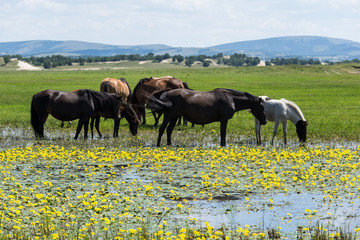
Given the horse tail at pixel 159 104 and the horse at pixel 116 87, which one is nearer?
the horse tail at pixel 159 104

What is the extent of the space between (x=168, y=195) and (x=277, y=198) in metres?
2.18

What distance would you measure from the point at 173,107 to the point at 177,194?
724cm

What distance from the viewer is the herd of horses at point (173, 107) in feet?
57.6

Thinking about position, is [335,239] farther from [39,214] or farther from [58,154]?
[58,154]

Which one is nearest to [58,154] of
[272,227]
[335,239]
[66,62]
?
[272,227]

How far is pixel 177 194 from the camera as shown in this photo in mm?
10570

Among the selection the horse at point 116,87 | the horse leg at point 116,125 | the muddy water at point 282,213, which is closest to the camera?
the muddy water at point 282,213

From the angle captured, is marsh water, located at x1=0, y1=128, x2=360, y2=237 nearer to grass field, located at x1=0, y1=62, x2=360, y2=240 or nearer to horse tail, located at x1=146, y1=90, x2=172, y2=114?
grass field, located at x1=0, y1=62, x2=360, y2=240

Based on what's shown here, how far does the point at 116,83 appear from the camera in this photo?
23.9 m

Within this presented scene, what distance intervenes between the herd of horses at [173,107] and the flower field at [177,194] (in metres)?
1.94

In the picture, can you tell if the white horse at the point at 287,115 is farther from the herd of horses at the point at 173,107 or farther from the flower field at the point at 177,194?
the flower field at the point at 177,194

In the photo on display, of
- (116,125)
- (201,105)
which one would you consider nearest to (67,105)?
(116,125)

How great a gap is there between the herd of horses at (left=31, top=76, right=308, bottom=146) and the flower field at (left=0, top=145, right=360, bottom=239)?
76.2 inches

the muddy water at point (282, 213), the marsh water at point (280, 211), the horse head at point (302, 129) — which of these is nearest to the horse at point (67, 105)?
the horse head at point (302, 129)
